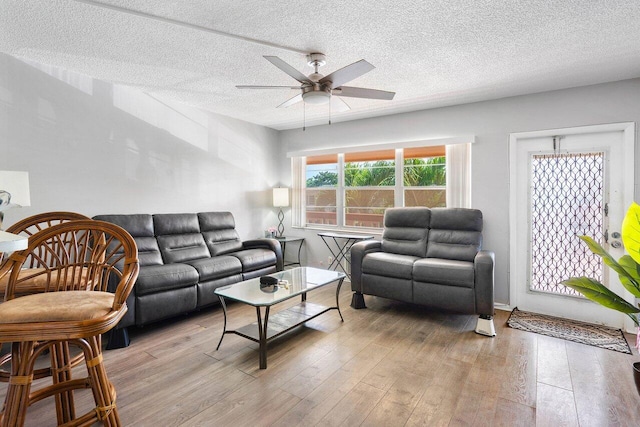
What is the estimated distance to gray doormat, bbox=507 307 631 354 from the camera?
2.76m

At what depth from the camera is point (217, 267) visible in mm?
3488

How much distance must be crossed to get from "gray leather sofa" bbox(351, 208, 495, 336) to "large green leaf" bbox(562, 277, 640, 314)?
1014 mm

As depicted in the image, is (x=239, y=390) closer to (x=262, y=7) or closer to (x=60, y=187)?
(x=262, y=7)

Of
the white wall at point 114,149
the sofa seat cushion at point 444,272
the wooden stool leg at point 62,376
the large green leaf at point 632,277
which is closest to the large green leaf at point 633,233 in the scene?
the large green leaf at point 632,277

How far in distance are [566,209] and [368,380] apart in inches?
113

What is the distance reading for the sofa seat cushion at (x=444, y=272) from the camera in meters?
3.05

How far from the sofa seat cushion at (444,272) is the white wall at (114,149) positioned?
2.92m

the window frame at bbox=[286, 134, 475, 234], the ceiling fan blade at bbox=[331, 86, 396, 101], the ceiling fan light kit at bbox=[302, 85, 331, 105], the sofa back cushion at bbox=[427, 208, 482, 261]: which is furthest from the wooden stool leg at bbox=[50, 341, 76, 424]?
the window frame at bbox=[286, 134, 475, 234]

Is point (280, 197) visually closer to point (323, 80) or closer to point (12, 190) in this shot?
point (323, 80)

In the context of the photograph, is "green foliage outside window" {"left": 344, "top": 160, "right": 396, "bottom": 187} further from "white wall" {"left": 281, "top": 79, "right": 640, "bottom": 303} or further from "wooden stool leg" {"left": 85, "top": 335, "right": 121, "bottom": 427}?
→ "wooden stool leg" {"left": 85, "top": 335, "right": 121, "bottom": 427}

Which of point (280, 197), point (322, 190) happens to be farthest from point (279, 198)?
point (322, 190)

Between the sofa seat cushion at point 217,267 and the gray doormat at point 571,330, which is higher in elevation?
the sofa seat cushion at point 217,267

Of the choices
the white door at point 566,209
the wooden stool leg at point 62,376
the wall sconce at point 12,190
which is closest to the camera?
the wooden stool leg at point 62,376

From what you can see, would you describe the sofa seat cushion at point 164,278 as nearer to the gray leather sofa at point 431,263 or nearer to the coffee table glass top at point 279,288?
the coffee table glass top at point 279,288
